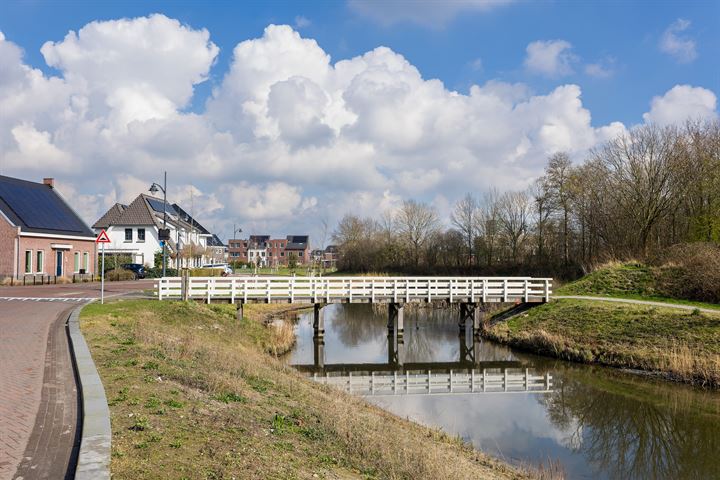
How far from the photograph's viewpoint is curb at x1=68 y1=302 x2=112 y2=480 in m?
5.19

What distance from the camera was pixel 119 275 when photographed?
4069cm

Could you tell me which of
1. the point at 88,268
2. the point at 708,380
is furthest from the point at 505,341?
the point at 88,268

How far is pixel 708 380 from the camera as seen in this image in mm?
16266

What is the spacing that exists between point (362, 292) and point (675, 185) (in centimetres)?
2403

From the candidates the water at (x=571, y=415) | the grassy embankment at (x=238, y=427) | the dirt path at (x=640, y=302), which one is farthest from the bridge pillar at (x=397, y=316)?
the grassy embankment at (x=238, y=427)

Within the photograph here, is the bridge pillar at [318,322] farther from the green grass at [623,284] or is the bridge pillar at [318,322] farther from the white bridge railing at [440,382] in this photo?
the green grass at [623,284]

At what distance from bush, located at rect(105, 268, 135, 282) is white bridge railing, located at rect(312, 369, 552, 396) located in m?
27.4

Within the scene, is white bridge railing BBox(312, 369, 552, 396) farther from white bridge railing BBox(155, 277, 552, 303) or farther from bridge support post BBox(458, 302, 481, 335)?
bridge support post BBox(458, 302, 481, 335)

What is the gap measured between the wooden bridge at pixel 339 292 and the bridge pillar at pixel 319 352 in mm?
557

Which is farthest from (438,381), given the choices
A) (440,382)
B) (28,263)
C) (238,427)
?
(28,263)

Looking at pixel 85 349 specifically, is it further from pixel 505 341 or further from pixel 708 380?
pixel 505 341

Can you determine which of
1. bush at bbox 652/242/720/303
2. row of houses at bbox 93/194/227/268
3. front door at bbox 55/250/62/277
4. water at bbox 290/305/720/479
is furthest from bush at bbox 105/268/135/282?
bush at bbox 652/242/720/303

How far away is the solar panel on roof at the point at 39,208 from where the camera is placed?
36.1 m

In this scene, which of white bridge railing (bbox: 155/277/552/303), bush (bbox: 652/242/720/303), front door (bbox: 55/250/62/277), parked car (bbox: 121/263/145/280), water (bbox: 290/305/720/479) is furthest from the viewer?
parked car (bbox: 121/263/145/280)
